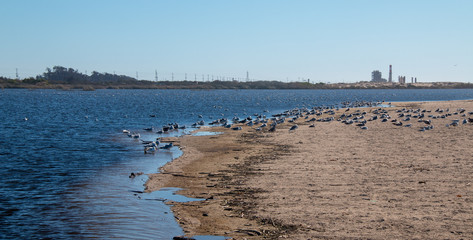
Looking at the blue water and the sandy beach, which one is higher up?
the sandy beach

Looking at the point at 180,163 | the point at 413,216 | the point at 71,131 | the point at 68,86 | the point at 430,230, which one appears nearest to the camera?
the point at 430,230

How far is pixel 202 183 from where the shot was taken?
46.4ft

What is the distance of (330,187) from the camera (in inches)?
480

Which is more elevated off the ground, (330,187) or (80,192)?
(330,187)

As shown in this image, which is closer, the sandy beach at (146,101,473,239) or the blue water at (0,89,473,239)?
the sandy beach at (146,101,473,239)

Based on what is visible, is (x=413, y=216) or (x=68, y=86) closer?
(x=413, y=216)

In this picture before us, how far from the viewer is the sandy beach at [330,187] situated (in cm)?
923

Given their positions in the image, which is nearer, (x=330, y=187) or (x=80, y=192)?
(x=330, y=187)

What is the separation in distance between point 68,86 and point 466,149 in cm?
17235

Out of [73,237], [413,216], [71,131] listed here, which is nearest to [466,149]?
[413,216]

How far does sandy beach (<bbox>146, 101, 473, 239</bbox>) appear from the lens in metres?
9.23

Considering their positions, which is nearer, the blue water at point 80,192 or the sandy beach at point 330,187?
the sandy beach at point 330,187

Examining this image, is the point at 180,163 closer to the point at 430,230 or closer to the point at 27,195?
the point at 27,195

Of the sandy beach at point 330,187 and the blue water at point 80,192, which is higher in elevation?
the sandy beach at point 330,187
